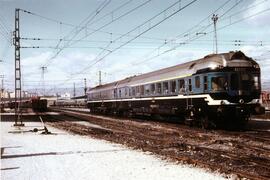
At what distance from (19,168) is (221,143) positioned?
800 cm

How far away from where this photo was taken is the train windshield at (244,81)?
20672 millimetres

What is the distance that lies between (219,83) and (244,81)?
4.29 feet

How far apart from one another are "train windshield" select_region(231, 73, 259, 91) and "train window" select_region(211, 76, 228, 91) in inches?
16.0

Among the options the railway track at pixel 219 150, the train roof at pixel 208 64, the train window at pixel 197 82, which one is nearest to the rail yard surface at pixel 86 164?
the railway track at pixel 219 150

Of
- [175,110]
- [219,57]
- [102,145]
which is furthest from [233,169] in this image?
[175,110]

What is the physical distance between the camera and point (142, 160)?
497 inches

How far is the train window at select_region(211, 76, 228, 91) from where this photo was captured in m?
20.6

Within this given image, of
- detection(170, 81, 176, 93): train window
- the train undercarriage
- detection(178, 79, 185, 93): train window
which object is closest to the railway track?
the train undercarriage

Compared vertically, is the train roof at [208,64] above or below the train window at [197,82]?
above

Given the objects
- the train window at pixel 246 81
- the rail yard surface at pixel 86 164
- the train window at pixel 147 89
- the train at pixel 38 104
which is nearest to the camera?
the rail yard surface at pixel 86 164

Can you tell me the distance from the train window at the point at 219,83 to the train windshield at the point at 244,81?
407 mm

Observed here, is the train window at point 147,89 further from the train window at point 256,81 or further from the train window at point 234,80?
the train window at point 256,81

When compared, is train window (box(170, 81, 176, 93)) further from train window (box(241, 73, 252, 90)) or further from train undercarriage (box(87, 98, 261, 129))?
train window (box(241, 73, 252, 90))

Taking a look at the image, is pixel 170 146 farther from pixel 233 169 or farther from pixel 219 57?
pixel 219 57
